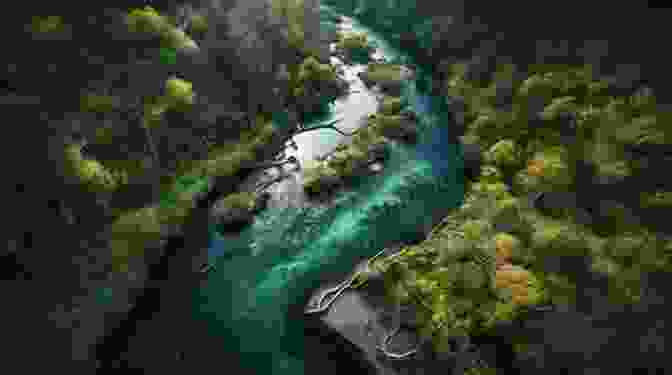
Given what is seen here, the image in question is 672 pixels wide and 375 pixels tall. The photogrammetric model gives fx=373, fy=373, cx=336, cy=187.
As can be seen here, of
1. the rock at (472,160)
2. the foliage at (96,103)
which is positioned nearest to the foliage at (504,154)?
the rock at (472,160)

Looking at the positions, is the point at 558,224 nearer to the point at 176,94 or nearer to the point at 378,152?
the point at 378,152

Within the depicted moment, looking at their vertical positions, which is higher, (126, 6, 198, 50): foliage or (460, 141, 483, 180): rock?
(126, 6, 198, 50): foliage

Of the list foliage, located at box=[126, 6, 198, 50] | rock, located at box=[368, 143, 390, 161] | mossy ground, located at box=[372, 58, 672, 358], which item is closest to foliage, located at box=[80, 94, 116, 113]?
foliage, located at box=[126, 6, 198, 50]

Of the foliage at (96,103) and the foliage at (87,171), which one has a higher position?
the foliage at (96,103)

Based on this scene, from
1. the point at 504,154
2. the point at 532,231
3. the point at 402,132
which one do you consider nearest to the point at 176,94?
the point at 402,132

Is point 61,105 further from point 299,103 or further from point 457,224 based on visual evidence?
point 457,224

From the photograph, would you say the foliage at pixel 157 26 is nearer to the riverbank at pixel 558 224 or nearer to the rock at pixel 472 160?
the riverbank at pixel 558 224

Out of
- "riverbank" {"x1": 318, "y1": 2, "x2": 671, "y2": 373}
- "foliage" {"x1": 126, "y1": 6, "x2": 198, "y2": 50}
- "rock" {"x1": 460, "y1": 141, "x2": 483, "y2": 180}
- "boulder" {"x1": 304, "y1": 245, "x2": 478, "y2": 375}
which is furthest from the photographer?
"rock" {"x1": 460, "y1": 141, "x2": 483, "y2": 180}

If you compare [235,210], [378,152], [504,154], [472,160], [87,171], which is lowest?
[504,154]

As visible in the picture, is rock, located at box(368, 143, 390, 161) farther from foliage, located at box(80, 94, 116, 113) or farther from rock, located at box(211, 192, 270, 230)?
foliage, located at box(80, 94, 116, 113)
